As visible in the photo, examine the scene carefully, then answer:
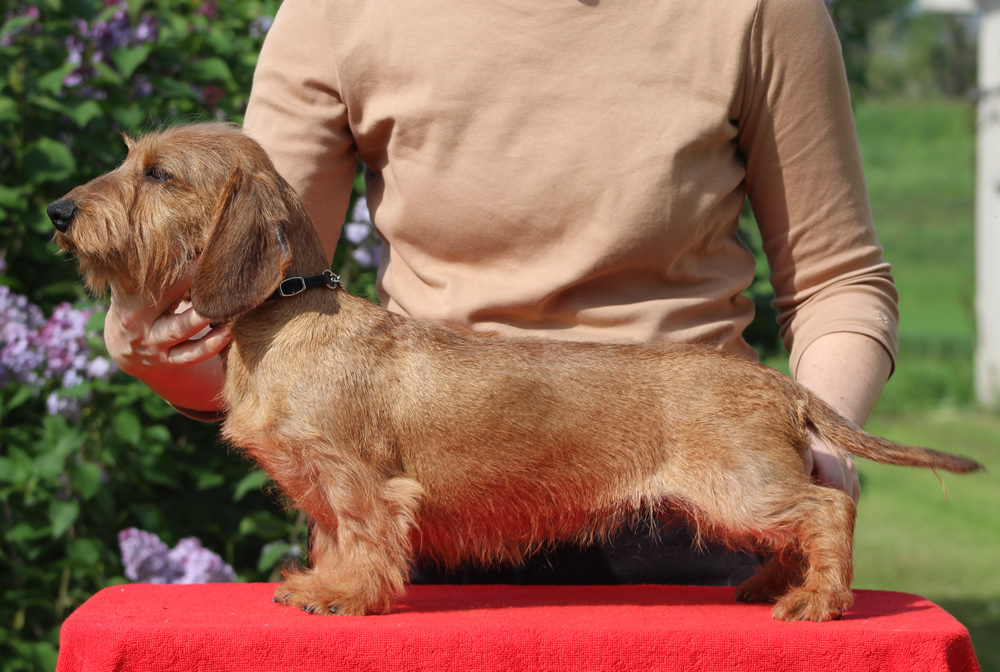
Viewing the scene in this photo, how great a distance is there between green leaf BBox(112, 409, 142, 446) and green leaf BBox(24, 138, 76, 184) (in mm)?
1136

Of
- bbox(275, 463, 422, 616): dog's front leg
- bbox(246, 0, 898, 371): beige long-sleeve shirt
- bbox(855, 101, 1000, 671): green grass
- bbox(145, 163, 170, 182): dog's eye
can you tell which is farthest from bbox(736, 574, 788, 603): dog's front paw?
bbox(855, 101, 1000, 671): green grass

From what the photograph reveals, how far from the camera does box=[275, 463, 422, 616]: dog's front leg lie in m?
2.45

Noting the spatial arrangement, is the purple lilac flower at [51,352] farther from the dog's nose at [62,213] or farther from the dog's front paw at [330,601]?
the dog's front paw at [330,601]

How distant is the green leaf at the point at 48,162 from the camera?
492cm

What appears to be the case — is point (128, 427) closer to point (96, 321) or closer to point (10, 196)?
point (96, 321)

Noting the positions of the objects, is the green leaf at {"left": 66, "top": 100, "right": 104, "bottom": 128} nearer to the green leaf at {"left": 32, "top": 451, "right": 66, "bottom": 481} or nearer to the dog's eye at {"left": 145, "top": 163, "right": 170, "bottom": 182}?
the green leaf at {"left": 32, "top": 451, "right": 66, "bottom": 481}

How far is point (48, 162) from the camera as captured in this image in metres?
4.97

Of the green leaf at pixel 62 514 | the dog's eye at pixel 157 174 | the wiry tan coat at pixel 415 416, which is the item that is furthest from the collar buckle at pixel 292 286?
the green leaf at pixel 62 514

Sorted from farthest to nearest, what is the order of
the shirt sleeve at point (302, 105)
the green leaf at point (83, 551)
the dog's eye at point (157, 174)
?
1. the green leaf at point (83, 551)
2. the shirt sleeve at point (302, 105)
3. the dog's eye at point (157, 174)

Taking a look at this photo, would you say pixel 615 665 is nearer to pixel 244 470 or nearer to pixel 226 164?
pixel 226 164

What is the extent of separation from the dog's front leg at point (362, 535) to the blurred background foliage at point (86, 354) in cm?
242

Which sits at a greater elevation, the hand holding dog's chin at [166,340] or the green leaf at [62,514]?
the hand holding dog's chin at [166,340]

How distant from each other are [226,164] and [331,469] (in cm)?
77

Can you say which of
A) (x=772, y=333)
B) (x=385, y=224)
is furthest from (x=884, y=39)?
(x=385, y=224)
